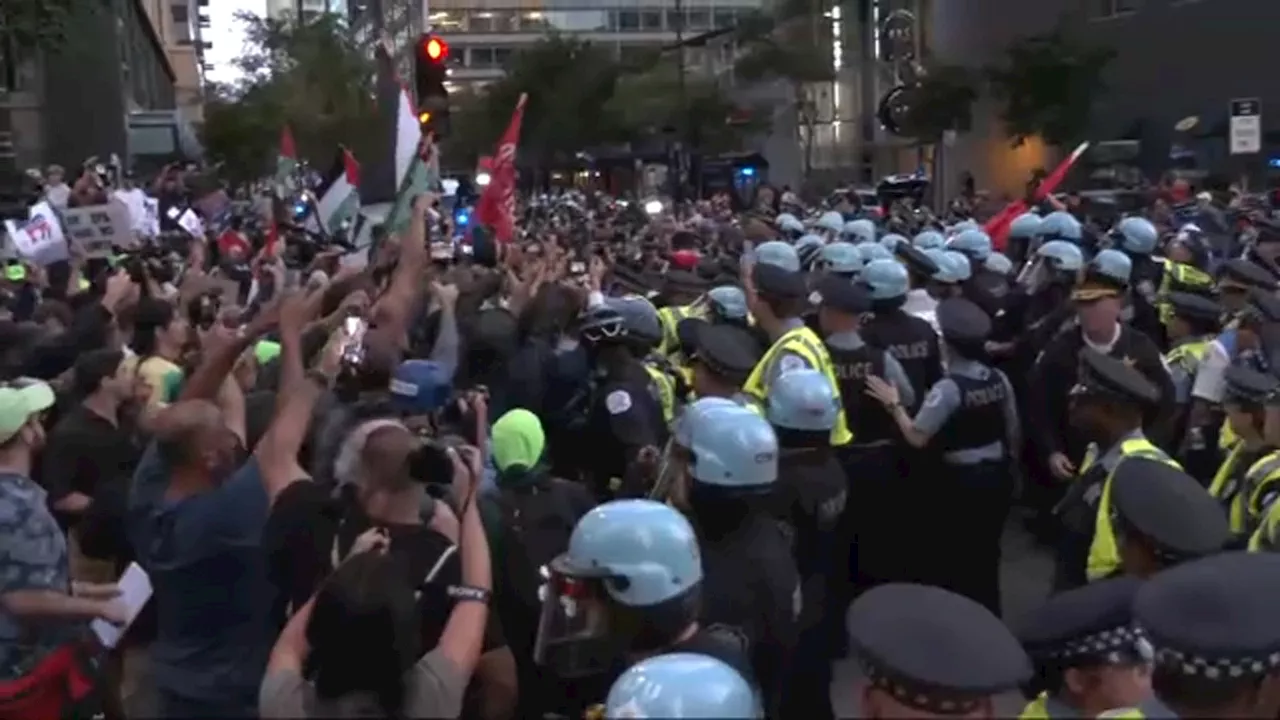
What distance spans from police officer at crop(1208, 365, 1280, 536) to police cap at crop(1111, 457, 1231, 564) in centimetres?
144

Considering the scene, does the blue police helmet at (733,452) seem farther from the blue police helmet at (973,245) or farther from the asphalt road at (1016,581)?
the blue police helmet at (973,245)

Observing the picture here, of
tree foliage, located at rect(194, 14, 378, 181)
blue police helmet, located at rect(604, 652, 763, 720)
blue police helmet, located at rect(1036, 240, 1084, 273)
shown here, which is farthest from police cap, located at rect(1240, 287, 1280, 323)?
tree foliage, located at rect(194, 14, 378, 181)

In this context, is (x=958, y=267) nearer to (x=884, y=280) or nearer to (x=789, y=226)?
(x=884, y=280)

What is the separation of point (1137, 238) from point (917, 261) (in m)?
2.34

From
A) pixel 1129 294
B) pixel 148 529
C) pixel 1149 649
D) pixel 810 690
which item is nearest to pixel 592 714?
pixel 1149 649

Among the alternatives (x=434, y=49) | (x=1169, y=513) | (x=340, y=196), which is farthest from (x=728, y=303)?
(x=434, y=49)

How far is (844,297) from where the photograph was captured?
8328 millimetres

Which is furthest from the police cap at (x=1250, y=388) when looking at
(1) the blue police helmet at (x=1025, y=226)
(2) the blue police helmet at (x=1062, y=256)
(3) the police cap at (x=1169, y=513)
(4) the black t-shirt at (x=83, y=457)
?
(1) the blue police helmet at (x=1025, y=226)

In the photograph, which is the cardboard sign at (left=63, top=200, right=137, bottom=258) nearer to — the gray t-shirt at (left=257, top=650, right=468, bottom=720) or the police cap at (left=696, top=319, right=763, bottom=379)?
the police cap at (left=696, top=319, right=763, bottom=379)

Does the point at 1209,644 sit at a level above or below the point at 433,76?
below

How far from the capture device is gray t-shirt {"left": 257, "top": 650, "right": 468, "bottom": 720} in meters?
4.05

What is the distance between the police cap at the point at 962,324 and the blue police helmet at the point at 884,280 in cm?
38

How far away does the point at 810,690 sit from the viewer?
796 centimetres

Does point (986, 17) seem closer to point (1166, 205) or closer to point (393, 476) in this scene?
point (1166, 205)
